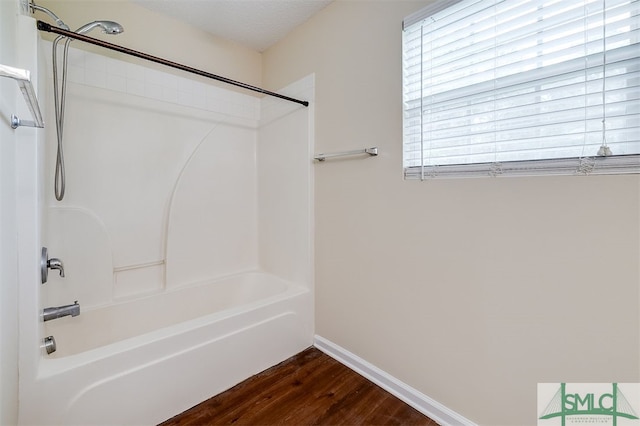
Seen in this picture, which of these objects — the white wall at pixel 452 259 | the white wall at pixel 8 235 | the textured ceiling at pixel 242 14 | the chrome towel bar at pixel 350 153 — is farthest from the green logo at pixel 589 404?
the textured ceiling at pixel 242 14

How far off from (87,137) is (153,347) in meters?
1.34

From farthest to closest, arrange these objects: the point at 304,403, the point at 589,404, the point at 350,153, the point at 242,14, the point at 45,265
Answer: the point at 242,14 < the point at 350,153 < the point at 304,403 < the point at 45,265 < the point at 589,404

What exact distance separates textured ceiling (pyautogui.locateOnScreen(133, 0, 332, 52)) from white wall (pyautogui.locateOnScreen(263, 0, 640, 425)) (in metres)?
0.14

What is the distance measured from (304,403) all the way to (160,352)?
2.50ft

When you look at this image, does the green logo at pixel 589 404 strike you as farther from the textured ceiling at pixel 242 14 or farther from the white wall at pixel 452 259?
the textured ceiling at pixel 242 14

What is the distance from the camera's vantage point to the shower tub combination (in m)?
1.20

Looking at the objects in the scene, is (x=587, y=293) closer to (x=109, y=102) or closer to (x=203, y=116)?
(x=203, y=116)

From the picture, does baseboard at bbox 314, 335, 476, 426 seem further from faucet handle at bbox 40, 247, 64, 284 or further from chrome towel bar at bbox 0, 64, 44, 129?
chrome towel bar at bbox 0, 64, 44, 129

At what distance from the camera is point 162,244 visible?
2.00m

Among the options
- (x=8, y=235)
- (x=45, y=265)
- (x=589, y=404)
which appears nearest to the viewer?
(x=8, y=235)

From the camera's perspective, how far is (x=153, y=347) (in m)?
1.27

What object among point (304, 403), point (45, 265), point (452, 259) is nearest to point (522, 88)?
point (452, 259)

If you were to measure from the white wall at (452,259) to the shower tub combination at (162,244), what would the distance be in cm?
32

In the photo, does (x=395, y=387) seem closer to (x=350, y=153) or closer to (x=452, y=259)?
(x=452, y=259)
